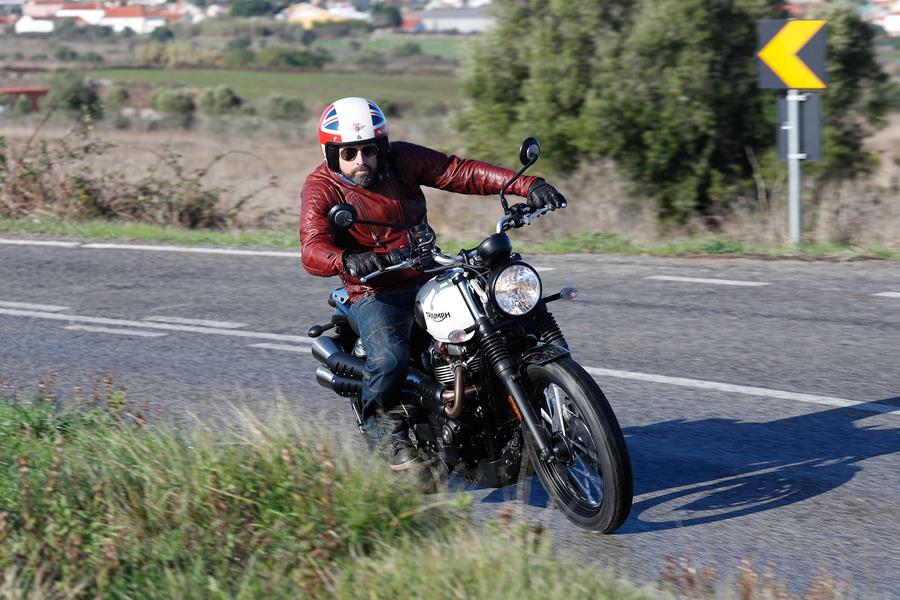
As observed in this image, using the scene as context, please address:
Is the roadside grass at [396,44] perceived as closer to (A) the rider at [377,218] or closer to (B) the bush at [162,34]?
(B) the bush at [162,34]

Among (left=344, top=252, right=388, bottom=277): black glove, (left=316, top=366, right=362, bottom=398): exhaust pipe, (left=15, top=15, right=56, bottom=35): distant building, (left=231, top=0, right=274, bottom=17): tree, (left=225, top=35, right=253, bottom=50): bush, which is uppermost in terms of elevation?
(left=231, top=0, right=274, bottom=17): tree

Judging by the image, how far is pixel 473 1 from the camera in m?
104

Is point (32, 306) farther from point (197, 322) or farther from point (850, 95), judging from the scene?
point (850, 95)

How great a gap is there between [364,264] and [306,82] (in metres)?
50.7

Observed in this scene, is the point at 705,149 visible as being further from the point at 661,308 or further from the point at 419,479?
the point at 419,479

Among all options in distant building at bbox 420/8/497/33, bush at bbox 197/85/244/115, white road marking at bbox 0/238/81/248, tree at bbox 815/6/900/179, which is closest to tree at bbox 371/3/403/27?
distant building at bbox 420/8/497/33

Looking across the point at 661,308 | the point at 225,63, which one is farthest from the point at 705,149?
the point at 225,63

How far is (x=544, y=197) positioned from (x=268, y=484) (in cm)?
162

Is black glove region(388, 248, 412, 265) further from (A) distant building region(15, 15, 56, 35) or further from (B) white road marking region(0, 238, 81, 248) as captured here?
(A) distant building region(15, 15, 56, 35)

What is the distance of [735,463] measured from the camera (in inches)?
237

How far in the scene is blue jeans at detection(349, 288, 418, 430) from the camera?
5543 mm

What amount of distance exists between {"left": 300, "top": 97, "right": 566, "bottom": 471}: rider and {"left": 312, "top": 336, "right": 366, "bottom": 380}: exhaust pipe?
17cm

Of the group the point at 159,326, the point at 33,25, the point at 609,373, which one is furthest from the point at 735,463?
the point at 33,25

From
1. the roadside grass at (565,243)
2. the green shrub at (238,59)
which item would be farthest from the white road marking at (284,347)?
the green shrub at (238,59)
